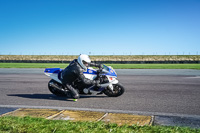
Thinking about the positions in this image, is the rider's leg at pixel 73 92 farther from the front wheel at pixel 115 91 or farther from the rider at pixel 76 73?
the front wheel at pixel 115 91

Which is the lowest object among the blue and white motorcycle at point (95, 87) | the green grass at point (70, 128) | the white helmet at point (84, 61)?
the green grass at point (70, 128)

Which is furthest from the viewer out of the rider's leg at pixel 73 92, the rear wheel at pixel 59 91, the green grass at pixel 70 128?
the rear wheel at pixel 59 91

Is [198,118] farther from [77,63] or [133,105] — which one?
[77,63]

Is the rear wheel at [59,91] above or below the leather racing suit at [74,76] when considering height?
below

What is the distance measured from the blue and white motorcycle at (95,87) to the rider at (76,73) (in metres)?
0.17

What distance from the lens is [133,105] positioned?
248 inches

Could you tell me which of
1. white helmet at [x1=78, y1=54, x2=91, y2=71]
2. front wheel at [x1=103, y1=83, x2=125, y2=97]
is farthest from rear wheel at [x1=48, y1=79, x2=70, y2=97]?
front wheel at [x1=103, y1=83, x2=125, y2=97]

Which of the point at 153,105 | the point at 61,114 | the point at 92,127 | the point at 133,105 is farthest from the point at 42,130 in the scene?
the point at 153,105

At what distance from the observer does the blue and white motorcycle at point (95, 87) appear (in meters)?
7.28

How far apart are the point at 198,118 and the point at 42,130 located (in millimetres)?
3450

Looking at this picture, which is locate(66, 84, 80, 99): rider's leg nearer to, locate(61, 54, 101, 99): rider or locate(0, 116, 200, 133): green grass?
locate(61, 54, 101, 99): rider

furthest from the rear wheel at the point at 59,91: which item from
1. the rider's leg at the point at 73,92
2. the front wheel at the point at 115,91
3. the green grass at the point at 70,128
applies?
the green grass at the point at 70,128

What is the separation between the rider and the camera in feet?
23.0

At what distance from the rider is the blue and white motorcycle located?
17cm
